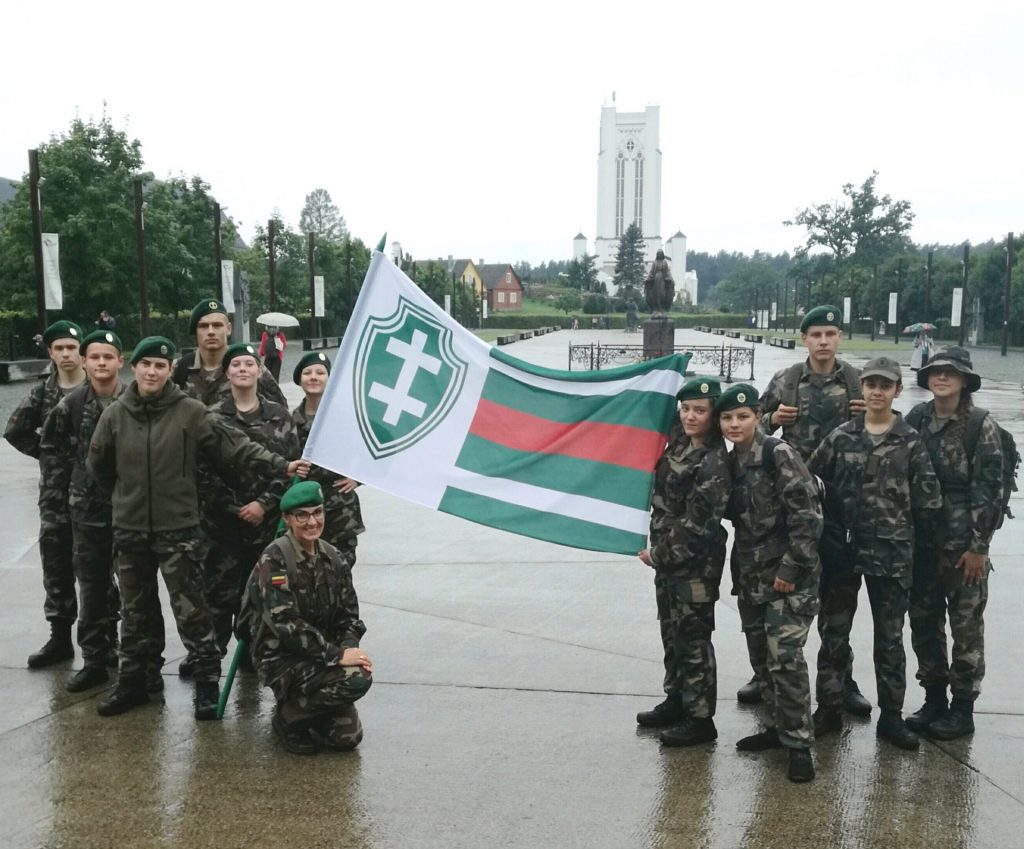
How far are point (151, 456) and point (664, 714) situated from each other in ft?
9.38

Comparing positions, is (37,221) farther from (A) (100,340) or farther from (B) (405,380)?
(B) (405,380)

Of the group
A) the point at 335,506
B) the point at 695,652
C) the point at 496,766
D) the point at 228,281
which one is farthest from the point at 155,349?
the point at 228,281

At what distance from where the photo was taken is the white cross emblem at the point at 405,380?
5375mm

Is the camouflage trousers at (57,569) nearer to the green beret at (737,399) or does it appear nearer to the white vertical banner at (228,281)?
the green beret at (737,399)

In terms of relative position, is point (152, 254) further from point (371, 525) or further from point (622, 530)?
point (622, 530)

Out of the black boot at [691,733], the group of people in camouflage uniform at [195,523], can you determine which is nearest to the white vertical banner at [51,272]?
the group of people in camouflage uniform at [195,523]

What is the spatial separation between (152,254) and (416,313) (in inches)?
1481

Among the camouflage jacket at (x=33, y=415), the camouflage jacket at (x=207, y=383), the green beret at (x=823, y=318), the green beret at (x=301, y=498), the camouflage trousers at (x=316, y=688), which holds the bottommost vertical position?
the camouflage trousers at (x=316, y=688)

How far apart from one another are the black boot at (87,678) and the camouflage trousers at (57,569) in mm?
515

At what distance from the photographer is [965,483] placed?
4941 millimetres

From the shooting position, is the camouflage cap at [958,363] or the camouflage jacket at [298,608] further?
the camouflage cap at [958,363]

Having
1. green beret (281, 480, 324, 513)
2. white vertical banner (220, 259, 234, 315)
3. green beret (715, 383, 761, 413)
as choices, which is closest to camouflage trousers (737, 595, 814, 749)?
green beret (715, 383, 761, 413)

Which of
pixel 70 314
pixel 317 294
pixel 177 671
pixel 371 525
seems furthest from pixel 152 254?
pixel 177 671

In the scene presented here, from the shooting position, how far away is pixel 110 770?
461 cm
